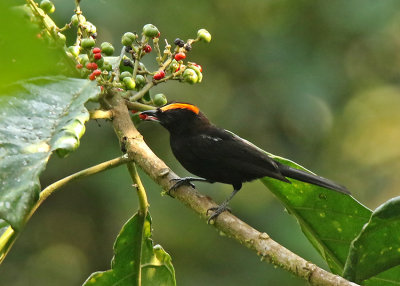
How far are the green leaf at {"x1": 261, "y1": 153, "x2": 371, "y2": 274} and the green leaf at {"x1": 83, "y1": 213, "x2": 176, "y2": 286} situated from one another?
0.53 metres

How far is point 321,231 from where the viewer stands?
2.53m

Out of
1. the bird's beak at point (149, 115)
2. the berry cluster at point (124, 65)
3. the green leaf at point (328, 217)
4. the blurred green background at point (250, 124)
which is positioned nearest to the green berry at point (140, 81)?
the berry cluster at point (124, 65)

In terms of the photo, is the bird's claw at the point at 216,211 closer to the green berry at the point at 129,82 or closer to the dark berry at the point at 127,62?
the green berry at the point at 129,82

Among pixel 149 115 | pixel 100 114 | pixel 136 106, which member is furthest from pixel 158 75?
pixel 149 115

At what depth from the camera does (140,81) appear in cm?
250

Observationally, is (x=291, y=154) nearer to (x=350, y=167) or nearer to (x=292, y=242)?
(x=350, y=167)

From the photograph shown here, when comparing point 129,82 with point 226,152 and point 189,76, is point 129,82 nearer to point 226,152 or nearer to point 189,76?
point 189,76

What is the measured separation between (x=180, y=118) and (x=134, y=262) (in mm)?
1099

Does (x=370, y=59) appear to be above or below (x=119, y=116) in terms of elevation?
above

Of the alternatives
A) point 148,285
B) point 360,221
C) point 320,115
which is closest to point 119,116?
point 148,285

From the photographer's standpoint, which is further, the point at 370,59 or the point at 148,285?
the point at 370,59

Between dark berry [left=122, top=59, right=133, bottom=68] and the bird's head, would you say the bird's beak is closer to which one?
the bird's head

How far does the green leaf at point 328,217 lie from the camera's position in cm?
245

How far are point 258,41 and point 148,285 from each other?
19.0 ft
